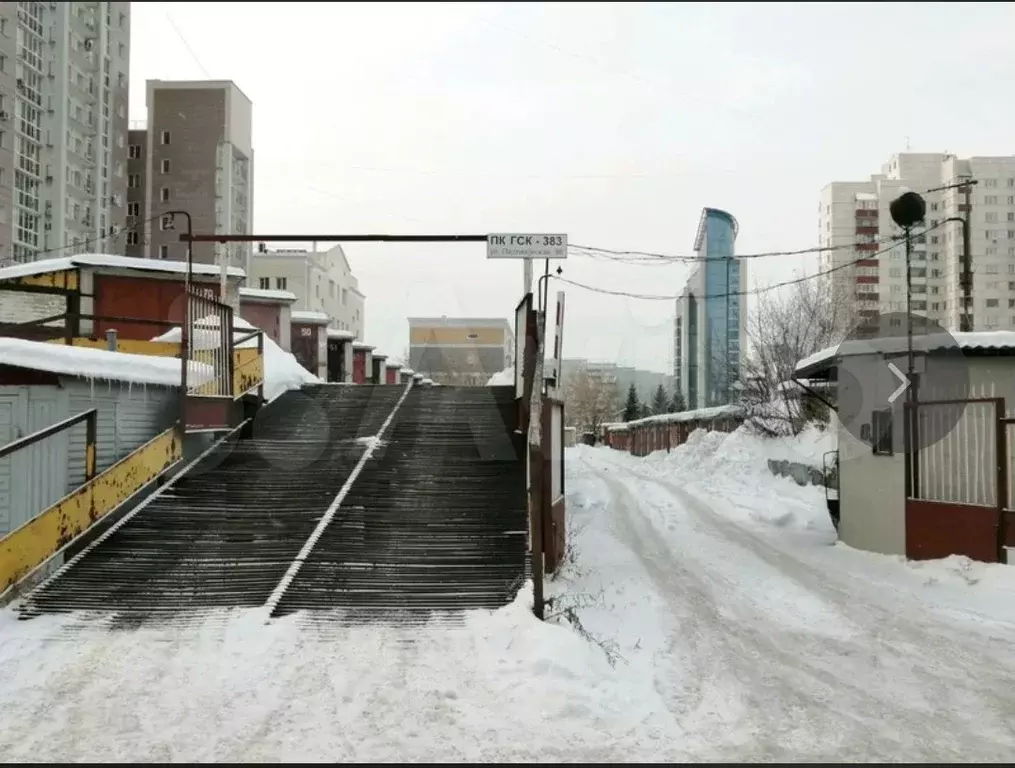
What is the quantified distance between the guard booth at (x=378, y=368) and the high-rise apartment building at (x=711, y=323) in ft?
40.9

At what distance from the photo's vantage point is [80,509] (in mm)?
7266

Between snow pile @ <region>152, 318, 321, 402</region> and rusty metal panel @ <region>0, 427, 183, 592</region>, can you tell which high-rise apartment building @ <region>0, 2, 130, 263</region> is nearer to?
snow pile @ <region>152, 318, 321, 402</region>

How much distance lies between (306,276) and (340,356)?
33206mm

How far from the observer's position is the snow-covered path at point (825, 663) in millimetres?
4590

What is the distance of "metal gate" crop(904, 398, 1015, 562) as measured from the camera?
9398mm

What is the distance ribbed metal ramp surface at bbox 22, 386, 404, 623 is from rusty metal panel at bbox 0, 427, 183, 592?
0.23m

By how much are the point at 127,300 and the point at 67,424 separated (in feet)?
40.5

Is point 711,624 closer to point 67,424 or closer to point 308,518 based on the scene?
point 308,518

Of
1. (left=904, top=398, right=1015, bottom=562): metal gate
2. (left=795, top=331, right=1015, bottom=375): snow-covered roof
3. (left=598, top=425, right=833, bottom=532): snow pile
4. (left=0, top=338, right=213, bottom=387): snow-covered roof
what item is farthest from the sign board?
(left=598, top=425, right=833, bottom=532): snow pile

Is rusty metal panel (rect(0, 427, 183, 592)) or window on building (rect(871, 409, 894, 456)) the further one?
window on building (rect(871, 409, 894, 456))

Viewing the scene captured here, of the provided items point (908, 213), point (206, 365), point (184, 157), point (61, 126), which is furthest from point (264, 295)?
point (184, 157)

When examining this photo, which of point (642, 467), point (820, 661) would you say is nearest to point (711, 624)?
point (820, 661)

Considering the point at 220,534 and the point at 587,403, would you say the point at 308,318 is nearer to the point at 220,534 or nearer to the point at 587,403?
the point at 220,534

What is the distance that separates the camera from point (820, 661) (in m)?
6.14
